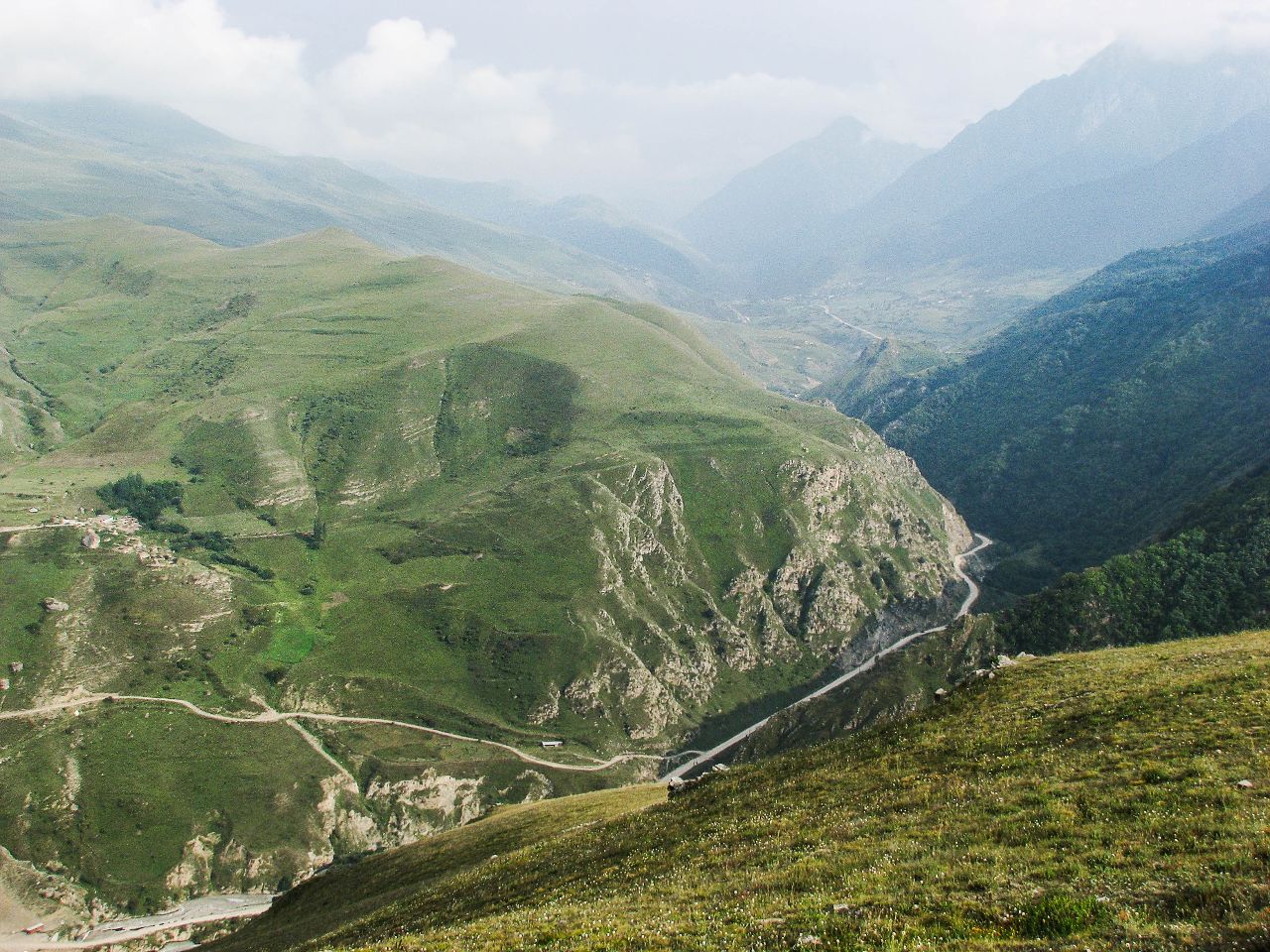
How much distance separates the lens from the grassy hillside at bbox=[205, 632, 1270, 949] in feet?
73.0

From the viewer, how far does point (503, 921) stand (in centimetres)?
3828

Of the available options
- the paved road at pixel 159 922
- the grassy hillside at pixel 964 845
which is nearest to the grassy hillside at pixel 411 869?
Answer: the grassy hillside at pixel 964 845

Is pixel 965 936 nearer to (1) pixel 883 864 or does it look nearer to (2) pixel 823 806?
(1) pixel 883 864

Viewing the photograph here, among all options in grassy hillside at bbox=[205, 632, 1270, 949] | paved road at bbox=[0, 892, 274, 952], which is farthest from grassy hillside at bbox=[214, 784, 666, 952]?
paved road at bbox=[0, 892, 274, 952]

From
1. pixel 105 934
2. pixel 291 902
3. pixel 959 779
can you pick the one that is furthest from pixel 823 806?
pixel 105 934

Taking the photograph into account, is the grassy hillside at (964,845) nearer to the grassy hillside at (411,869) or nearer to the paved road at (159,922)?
the grassy hillside at (411,869)

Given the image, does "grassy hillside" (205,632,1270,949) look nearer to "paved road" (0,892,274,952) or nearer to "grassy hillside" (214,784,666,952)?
"grassy hillside" (214,784,666,952)

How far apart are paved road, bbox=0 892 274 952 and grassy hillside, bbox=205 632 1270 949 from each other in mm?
151651

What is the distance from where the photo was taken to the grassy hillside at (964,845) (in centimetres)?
2225

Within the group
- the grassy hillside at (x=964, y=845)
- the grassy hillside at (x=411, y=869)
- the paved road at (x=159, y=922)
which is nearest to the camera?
the grassy hillside at (x=964, y=845)

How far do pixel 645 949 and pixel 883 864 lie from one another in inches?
432

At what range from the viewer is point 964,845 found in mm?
31562

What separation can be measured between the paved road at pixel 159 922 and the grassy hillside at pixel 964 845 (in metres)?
152

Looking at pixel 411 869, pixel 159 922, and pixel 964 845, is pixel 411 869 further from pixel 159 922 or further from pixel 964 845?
pixel 159 922
